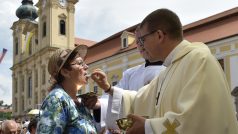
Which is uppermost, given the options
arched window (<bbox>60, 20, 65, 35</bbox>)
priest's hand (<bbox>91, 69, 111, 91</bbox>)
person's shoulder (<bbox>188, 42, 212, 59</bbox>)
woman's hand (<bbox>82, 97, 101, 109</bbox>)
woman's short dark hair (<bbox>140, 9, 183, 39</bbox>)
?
arched window (<bbox>60, 20, 65, 35</bbox>)

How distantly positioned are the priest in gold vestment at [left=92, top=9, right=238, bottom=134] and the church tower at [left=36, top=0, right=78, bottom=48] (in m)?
42.8

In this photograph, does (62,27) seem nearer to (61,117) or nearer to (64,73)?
(64,73)

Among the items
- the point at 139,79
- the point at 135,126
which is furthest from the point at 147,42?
the point at 139,79

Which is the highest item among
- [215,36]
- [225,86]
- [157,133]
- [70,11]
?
[70,11]

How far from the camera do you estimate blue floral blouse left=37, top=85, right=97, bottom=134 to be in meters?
3.01

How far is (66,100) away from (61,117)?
0.16 m

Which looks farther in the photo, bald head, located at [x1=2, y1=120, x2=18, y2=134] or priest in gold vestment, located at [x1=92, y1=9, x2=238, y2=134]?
bald head, located at [x1=2, y1=120, x2=18, y2=134]

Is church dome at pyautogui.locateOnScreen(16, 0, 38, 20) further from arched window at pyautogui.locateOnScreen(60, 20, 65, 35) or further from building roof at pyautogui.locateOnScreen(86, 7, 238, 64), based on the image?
building roof at pyautogui.locateOnScreen(86, 7, 238, 64)

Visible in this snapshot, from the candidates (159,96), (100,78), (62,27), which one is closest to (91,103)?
(100,78)

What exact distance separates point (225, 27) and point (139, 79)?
2227cm

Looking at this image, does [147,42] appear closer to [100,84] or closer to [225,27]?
[100,84]

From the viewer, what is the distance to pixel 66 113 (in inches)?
123

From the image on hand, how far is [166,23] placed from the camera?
279cm

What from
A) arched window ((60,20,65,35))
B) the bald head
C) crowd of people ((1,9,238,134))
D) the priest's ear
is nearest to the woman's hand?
crowd of people ((1,9,238,134))
